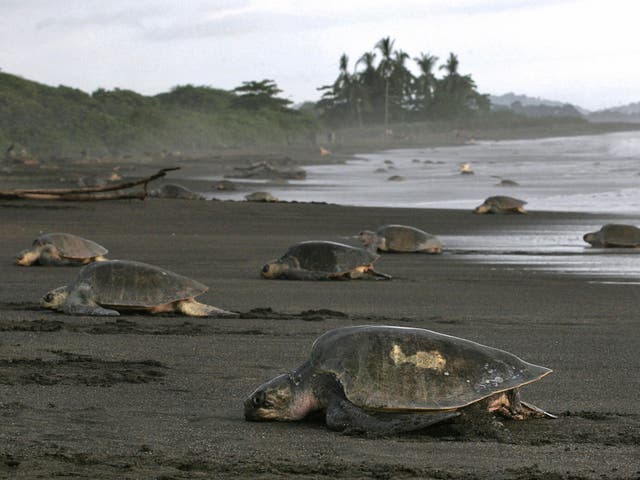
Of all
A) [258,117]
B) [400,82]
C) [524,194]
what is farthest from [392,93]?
[524,194]

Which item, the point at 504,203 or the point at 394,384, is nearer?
the point at 394,384

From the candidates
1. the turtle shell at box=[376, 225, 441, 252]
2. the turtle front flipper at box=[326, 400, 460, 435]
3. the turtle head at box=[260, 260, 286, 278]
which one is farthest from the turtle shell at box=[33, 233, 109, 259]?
the turtle front flipper at box=[326, 400, 460, 435]

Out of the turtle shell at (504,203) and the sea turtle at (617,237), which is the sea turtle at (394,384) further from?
the turtle shell at (504,203)

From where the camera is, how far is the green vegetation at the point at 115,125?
45656 mm

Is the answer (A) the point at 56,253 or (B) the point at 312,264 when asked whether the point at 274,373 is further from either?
(A) the point at 56,253

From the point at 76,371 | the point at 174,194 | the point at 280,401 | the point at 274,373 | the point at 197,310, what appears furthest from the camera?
the point at 174,194

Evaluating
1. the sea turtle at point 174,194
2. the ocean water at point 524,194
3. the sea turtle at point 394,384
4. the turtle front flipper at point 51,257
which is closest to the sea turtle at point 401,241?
the ocean water at point 524,194

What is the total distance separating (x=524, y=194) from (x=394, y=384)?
18983mm

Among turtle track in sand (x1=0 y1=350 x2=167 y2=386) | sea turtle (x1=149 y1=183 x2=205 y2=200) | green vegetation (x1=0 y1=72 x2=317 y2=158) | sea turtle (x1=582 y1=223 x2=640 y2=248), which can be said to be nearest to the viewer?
turtle track in sand (x1=0 y1=350 x2=167 y2=386)

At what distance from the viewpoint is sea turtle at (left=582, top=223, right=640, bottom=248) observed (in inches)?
490

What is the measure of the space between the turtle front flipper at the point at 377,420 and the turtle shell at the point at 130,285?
3.31 m

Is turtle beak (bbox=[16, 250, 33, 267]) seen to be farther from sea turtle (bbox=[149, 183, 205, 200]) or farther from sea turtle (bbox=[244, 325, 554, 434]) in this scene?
sea turtle (bbox=[149, 183, 205, 200])

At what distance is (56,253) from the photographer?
994cm

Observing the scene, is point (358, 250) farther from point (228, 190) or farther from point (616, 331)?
point (228, 190)
